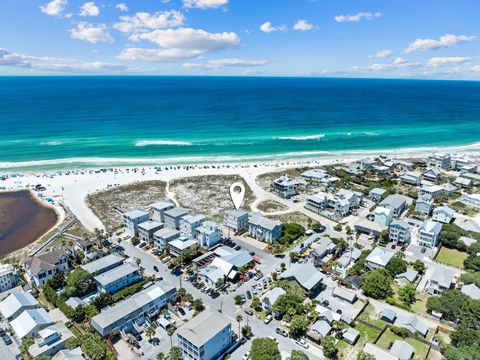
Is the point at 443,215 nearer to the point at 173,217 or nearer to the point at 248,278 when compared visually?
the point at 248,278

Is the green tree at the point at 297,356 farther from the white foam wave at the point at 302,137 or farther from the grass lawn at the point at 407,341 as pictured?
the white foam wave at the point at 302,137

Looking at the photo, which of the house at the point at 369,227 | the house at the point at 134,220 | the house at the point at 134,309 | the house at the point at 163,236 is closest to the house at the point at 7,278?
the house at the point at 134,309

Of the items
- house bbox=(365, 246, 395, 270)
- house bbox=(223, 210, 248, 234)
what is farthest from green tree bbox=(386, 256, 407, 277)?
house bbox=(223, 210, 248, 234)

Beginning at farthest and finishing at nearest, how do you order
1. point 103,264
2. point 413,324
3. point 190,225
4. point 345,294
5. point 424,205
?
point 424,205 < point 190,225 < point 103,264 < point 345,294 < point 413,324

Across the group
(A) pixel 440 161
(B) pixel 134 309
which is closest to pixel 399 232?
(B) pixel 134 309

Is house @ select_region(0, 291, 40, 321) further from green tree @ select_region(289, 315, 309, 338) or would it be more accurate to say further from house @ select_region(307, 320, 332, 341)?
house @ select_region(307, 320, 332, 341)

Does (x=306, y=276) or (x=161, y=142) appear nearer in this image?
(x=306, y=276)

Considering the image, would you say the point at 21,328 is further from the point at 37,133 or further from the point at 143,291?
the point at 37,133
